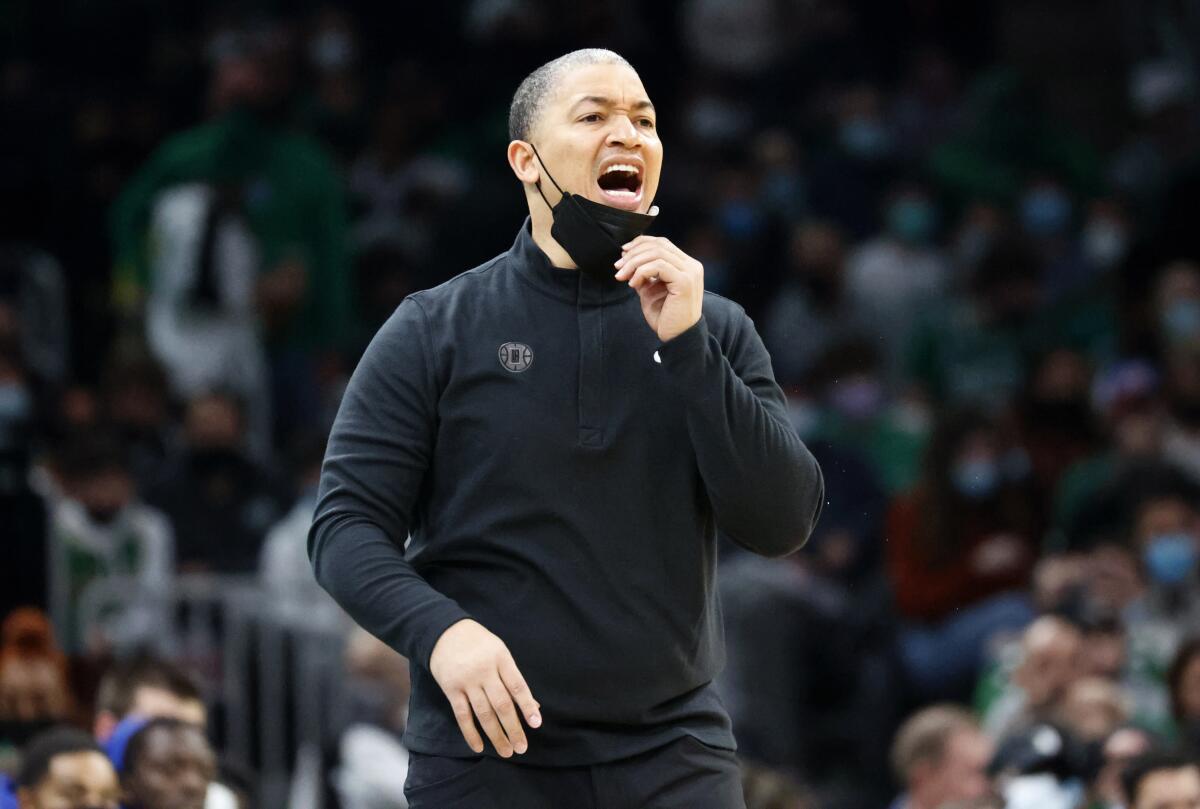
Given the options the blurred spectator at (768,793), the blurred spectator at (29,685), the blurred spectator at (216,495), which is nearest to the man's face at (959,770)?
the blurred spectator at (768,793)

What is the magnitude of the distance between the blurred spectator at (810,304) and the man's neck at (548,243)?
8000mm

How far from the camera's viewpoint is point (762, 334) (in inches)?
498

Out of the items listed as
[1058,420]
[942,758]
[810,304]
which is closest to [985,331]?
[810,304]

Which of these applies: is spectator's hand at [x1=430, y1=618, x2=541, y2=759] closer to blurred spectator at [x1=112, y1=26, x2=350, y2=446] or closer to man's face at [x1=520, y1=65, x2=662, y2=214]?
man's face at [x1=520, y1=65, x2=662, y2=214]

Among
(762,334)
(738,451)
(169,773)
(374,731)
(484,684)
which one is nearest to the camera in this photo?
(484,684)

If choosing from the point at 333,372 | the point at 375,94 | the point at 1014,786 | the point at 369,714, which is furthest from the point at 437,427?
the point at 375,94

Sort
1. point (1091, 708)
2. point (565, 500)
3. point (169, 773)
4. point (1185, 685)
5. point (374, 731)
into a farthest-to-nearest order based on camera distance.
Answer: point (1185, 685), point (1091, 708), point (374, 731), point (169, 773), point (565, 500)

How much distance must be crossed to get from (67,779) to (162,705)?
39.3 inches

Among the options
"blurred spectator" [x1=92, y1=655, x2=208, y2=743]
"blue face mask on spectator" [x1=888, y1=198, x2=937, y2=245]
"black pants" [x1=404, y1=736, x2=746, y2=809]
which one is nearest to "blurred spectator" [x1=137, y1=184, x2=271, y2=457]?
"blue face mask on spectator" [x1=888, y1=198, x2=937, y2=245]

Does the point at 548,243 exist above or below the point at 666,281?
above

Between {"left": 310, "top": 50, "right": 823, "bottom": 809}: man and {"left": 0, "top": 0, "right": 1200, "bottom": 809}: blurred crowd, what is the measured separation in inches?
96.7

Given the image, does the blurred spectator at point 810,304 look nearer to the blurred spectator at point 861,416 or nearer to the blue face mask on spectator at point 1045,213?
the blurred spectator at point 861,416

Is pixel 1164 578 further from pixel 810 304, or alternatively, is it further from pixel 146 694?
pixel 146 694

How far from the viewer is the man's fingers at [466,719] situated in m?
3.65
